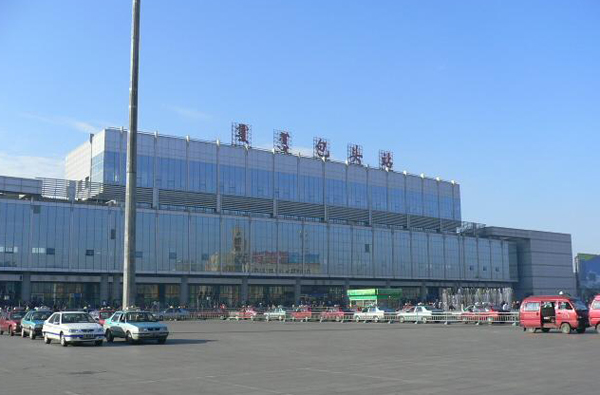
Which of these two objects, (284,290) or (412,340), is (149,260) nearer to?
(284,290)

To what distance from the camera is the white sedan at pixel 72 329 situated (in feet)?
89.4

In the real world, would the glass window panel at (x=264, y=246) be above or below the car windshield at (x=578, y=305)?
above

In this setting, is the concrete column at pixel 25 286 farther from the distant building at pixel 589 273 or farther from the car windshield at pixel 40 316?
the distant building at pixel 589 273

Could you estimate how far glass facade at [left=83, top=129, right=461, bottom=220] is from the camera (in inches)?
3553

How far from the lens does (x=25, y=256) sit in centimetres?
7875

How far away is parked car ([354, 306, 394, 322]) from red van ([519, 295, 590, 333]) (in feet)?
72.2

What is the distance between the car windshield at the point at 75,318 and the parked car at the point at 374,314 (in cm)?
3253

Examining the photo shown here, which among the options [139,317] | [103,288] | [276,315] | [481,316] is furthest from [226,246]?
[139,317]

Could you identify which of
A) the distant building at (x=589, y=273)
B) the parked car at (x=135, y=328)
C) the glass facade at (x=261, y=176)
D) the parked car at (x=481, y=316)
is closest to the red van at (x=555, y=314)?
the parked car at (x=481, y=316)

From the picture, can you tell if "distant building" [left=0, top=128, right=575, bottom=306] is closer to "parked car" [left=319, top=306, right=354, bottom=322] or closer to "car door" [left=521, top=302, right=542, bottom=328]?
"parked car" [left=319, top=306, right=354, bottom=322]

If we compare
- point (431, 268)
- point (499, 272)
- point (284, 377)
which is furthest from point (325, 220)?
point (284, 377)

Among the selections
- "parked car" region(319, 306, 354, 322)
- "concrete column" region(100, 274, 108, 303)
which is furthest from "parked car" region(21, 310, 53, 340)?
"concrete column" region(100, 274, 108, 303)

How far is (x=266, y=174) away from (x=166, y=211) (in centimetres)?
1883

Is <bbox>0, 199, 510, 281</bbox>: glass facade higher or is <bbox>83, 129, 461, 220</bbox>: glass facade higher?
<bbox>83, 129, 461, 220</bbox>: glass facade
